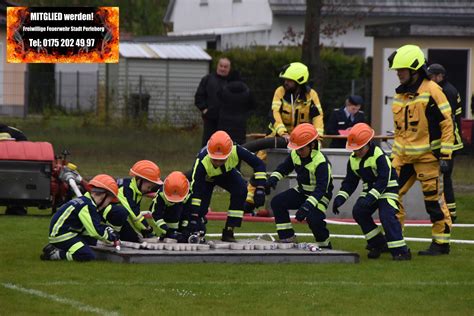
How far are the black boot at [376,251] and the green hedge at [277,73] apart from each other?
19631 millimetres

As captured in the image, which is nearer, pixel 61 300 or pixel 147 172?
pixel 61 300

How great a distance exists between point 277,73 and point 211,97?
1802 cm

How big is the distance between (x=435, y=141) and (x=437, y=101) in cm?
44

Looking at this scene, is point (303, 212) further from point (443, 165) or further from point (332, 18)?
point (332, 18)

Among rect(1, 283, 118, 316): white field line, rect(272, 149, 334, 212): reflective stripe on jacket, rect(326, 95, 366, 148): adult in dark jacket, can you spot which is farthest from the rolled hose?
rect(1, 283, 118, 316): white field line

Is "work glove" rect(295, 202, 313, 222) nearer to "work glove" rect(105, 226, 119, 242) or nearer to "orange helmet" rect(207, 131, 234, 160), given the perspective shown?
"orange helmet" rect(207, 131, 234, 160)

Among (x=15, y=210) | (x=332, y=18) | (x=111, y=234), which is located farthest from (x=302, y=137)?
(x=332, y=18)

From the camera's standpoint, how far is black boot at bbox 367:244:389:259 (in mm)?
13789

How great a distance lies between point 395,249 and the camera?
44.8 feet

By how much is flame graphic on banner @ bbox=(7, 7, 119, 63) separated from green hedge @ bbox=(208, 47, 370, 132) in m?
4.07

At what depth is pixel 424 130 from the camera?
1417cm

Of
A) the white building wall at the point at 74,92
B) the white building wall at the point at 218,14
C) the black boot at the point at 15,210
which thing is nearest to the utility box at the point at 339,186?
the black boot at the point at 15,210

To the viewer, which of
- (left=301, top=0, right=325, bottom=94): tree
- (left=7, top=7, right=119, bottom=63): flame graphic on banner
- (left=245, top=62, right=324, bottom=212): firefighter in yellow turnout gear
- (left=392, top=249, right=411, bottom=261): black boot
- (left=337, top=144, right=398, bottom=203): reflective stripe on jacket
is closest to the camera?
(left=392, top=249, right=411, bottom=261): black boot

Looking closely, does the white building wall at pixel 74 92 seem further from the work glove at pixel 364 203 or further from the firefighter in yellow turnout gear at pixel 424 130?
the work glove at pixel 364 203
